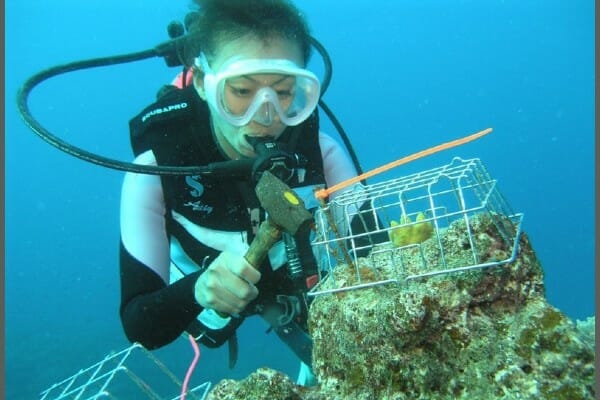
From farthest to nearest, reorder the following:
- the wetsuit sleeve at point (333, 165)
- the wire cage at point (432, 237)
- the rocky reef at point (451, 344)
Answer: the wetsuit sleeve at point (333, 165) < the wire cage at point (432, 237) < the rocky reef at point (451, 344)

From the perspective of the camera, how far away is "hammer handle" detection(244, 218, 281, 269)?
2083 mm

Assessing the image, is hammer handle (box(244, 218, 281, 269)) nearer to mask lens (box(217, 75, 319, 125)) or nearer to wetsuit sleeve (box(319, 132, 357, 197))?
mask lens (box(217, 75, 319, 125))

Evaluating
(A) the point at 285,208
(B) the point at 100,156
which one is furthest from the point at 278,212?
(B) the point at 100,156

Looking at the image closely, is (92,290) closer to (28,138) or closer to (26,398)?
(28,138)

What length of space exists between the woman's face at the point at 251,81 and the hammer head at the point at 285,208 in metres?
1.42

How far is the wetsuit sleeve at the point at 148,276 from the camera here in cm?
292

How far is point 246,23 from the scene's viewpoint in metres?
3.39

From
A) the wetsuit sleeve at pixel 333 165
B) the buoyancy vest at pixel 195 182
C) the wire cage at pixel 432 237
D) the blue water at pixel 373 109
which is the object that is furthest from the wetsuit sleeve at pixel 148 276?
the blue water at pixel 373 109

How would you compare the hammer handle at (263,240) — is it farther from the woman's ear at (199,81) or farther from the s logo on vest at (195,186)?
the woman's ear at (199,81)

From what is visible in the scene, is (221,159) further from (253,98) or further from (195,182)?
(253,98)

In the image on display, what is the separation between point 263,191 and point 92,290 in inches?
1712

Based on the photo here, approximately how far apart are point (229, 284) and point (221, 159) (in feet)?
5.13

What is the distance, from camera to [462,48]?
194 ft

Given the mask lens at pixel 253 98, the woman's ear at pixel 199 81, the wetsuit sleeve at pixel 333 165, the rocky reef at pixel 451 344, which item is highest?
the woman's ear at pixel 199 81
